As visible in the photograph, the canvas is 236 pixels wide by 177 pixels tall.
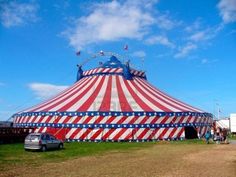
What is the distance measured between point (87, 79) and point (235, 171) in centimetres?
2254

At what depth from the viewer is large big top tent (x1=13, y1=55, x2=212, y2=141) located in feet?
85.5

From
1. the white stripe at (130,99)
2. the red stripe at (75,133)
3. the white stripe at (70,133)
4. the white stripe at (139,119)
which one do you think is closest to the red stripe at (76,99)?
the white stripe at (70,133)

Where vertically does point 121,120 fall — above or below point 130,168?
above

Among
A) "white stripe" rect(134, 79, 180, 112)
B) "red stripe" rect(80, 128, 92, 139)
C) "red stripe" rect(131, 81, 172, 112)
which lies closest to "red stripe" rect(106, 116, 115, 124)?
"red stripe" rect(80, 128, 92, 139)

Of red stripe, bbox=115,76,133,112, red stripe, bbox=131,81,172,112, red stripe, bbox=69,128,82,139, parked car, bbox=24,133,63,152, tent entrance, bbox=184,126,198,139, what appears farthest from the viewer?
tent entrance, bbox=184,126,198,139

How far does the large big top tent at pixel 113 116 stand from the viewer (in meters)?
26.1

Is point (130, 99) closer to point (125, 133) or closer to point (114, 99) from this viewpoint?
point (114, 99)

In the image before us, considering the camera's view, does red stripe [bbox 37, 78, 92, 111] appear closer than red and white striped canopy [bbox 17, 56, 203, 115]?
No

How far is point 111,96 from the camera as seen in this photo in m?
28.9

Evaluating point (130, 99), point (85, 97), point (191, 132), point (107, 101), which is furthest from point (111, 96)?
point (191, 132)

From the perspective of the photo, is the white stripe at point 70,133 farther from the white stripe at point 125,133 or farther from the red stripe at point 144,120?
the red stripe at point 144,120

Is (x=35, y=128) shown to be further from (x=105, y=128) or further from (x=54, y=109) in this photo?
(x=105, y=128)

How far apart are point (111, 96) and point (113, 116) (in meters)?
2.99

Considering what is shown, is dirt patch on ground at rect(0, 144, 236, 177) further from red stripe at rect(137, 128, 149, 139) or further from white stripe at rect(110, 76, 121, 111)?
white stripe at rect(110, 76, 121, 111)
